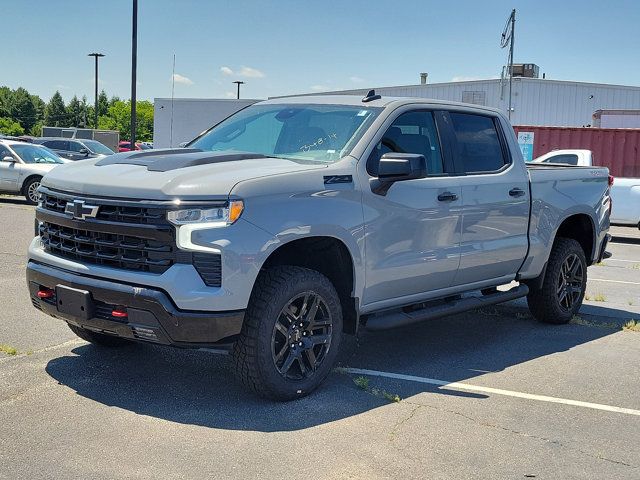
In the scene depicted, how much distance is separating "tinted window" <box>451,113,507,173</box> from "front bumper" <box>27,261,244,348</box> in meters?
2.69

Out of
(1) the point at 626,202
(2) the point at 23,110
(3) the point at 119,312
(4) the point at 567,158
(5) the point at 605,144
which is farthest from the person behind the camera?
(2) the point at 23,110

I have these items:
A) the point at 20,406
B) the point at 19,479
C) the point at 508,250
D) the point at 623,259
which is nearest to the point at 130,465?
the point at 19,479

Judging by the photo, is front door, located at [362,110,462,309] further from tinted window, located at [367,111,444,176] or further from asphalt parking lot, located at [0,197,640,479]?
asphalt parking lot, located at [0,197,640,479]

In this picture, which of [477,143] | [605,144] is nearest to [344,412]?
[477,143]

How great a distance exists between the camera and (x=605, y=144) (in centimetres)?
2200

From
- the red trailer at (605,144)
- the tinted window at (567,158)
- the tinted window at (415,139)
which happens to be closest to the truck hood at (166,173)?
the tinted window at (415,139)

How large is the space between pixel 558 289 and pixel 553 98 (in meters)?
34.3

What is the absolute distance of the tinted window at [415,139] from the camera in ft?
17.9

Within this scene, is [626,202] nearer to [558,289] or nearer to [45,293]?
[558,289]

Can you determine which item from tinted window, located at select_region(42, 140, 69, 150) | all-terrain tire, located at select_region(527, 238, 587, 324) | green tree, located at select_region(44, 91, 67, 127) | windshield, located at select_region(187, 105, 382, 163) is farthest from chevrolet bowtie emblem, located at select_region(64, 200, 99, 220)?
green tree, located at select_region(44, 91, 67, 127)

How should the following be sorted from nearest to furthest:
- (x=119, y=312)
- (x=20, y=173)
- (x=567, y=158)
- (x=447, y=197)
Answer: (x=119, y=312)
(x=447, y=197)
(x=567, y=158)
(x=20, y=173)

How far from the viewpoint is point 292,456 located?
388 centimetres

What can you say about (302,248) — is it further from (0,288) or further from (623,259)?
(623,259)

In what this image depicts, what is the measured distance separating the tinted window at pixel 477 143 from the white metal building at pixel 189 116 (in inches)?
1382
